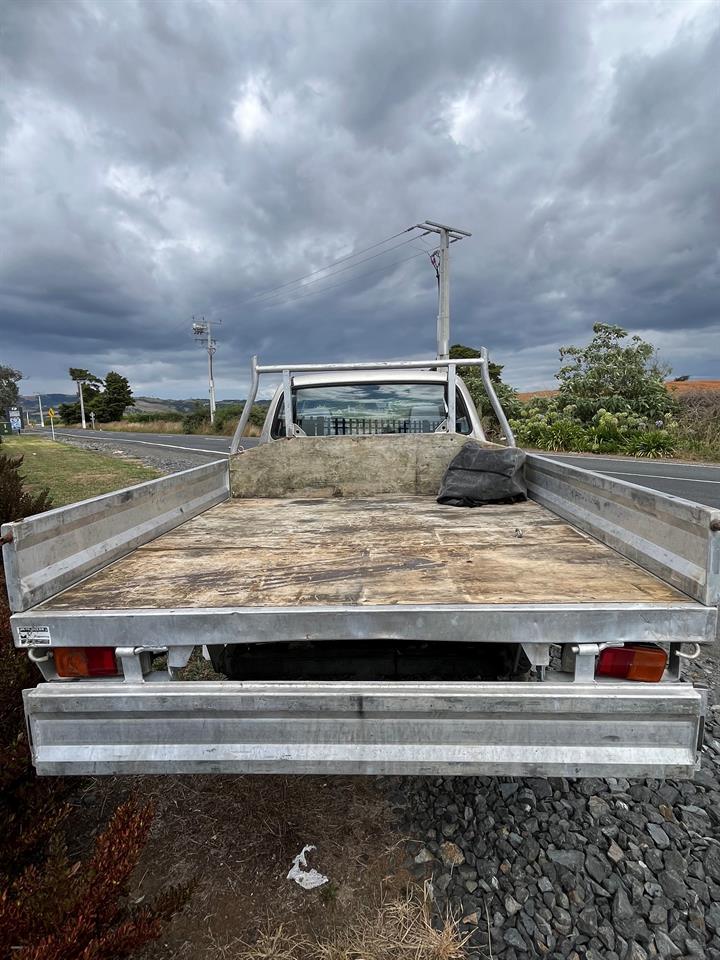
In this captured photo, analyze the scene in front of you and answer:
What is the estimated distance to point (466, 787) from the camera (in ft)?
8.33

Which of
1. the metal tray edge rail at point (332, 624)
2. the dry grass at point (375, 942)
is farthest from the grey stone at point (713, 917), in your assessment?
the metal tray edge rail at point (332, 624)

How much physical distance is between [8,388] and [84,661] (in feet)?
197

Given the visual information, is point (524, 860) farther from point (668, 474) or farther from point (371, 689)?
point (668, 474)

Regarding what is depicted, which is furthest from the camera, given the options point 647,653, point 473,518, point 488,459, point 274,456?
point 274,456

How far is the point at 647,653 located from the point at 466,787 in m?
1.32

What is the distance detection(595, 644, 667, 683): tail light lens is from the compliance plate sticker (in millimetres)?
1739

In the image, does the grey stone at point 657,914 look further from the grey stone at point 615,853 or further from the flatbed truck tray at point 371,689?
the flatbed truck tray at point 371,689

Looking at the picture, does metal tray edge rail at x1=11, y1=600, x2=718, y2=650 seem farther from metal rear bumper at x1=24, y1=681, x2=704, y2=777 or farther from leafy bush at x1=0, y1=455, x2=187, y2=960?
leafy bush at x1=0, y1=455, x2=187, y2=960

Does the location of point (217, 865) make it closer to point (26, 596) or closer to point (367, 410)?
point (26, 596)

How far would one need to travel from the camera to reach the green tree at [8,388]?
5003 centimetres

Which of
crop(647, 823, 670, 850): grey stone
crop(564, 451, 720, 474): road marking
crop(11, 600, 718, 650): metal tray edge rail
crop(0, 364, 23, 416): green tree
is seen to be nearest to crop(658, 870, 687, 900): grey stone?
crop(647, 823, 670, 850): grey stone

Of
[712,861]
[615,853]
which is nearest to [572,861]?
[615,853]

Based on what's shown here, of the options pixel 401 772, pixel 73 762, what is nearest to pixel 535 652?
pixel 401 772

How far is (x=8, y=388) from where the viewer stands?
169 feet
